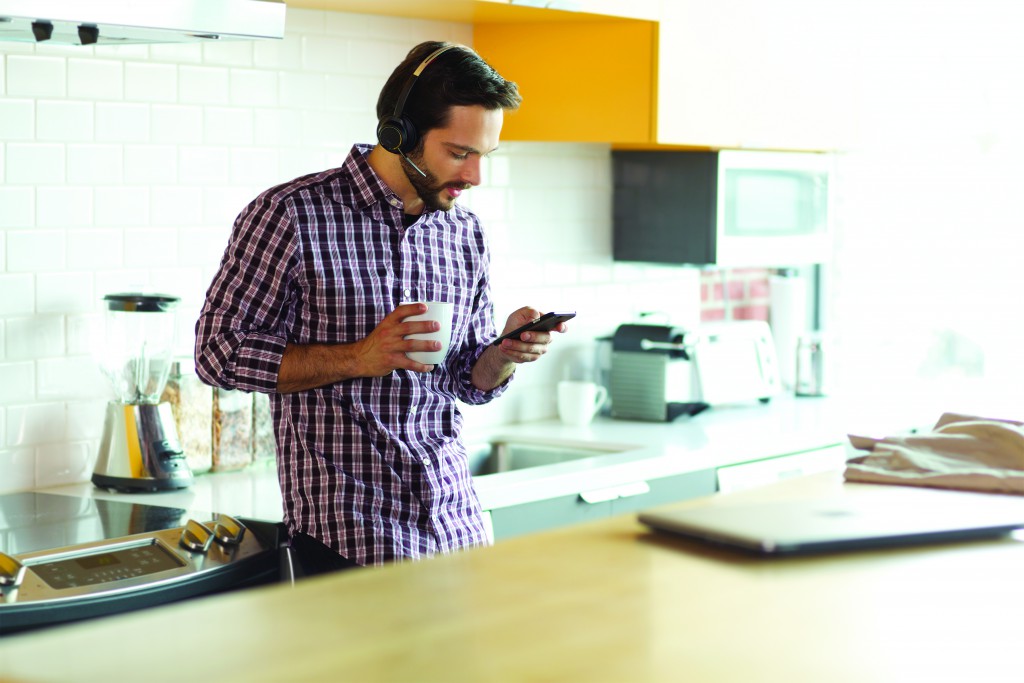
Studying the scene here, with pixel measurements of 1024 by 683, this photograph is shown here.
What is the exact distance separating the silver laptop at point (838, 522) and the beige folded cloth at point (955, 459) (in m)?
0.07

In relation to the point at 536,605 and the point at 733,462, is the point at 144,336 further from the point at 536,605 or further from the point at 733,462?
the point at 536,605

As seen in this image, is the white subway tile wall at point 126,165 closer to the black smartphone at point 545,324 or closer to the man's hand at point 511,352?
the man's hand at point 511,352

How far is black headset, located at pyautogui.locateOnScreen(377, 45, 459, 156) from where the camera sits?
92.0 inches

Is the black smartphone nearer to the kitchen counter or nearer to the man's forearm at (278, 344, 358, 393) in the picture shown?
the man's forearm at (278, 344, 358, 393)

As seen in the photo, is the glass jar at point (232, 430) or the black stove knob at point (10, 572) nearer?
the black stove knob at point (10, 572)

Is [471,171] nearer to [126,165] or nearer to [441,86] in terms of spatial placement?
[441,86]

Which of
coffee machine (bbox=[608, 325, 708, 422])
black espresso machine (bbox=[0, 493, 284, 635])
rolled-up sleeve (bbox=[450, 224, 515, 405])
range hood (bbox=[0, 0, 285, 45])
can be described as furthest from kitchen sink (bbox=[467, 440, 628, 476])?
range hood (bbox=[0, 0, 285, 45])

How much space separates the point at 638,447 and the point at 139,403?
1.29m

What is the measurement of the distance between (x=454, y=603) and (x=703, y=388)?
9.56 ft

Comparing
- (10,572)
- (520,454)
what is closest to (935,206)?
(520,454)

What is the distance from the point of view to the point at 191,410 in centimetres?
290

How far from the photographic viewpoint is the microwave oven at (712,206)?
152 inches

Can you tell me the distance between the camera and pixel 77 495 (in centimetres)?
273

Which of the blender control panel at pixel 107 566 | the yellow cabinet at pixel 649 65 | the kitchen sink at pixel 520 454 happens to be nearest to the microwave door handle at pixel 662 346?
the kitchen sink at pixel 520 454
